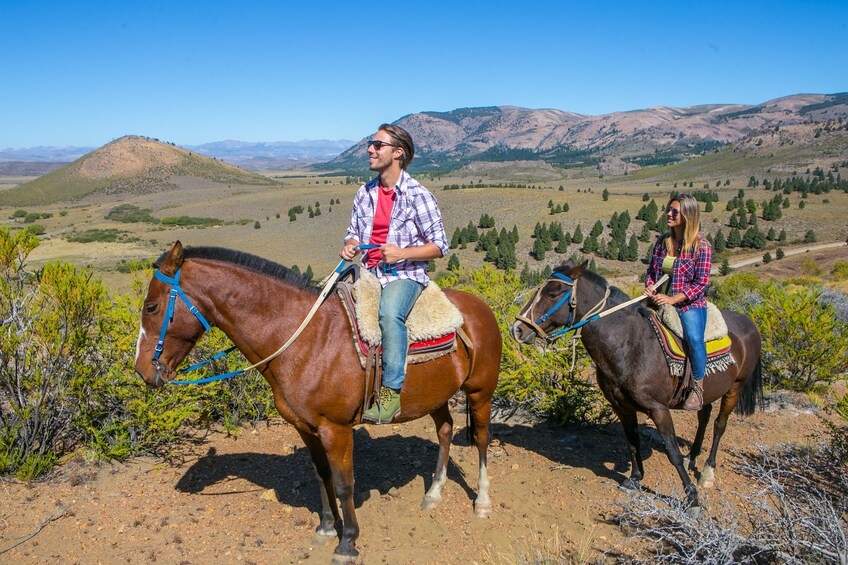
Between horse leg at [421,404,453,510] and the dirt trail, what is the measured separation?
116 mm

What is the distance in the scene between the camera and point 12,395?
16.7ft

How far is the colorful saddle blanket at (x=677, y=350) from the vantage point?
491 centimetres

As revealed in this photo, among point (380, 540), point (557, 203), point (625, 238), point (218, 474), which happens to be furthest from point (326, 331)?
point (557, 203)

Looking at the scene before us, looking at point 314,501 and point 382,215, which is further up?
point 382,215

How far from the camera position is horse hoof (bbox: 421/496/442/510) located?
5000 millimetres

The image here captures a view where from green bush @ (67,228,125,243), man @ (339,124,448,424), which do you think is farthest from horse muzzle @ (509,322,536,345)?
green bush @ (67,228,125,243)

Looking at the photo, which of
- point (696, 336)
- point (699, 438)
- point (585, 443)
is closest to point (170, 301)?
point (696, 336)

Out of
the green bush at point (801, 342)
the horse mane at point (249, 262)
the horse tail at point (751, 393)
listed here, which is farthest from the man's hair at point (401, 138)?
the green bush at point (801, 342)

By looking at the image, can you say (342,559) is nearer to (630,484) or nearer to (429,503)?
(429,503)

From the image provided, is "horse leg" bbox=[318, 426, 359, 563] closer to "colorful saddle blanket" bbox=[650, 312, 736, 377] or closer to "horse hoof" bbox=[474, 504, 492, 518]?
"horse hoof" bbox=[474, 504, 492, 518]

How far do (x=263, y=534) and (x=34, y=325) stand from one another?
310cm

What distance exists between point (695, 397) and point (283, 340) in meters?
3.98

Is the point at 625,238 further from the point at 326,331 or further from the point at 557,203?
the point at 326,331

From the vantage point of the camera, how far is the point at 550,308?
4.92 meters
